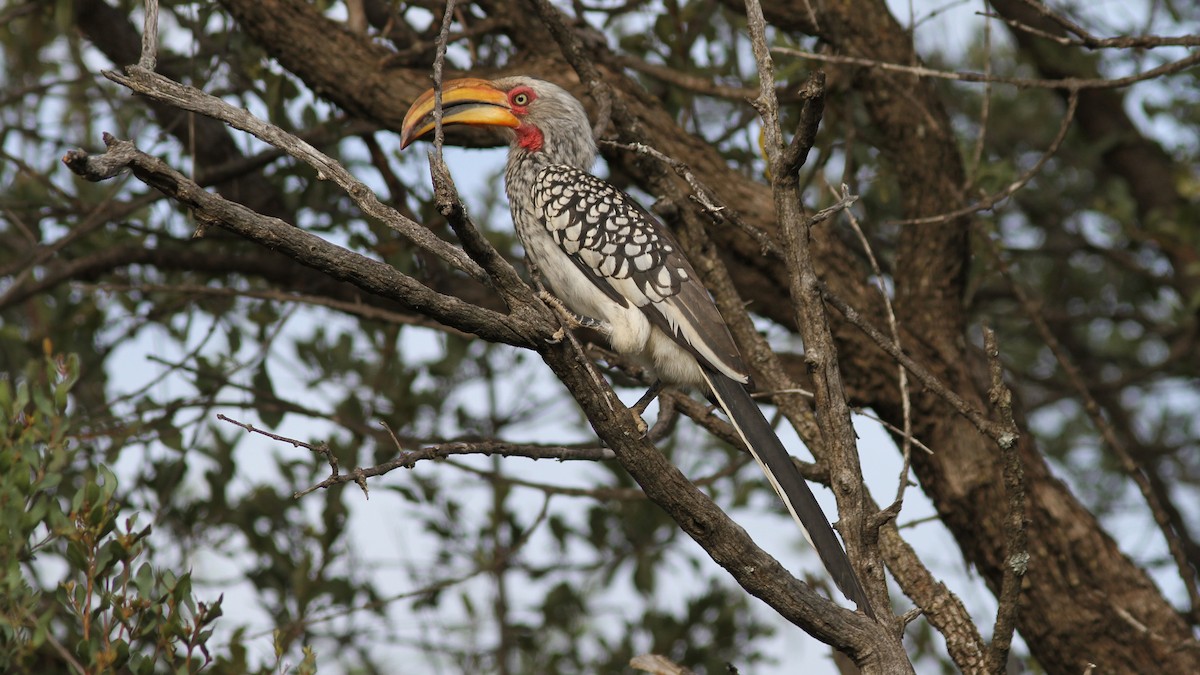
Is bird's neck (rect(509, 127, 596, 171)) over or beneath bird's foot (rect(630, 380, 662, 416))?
over

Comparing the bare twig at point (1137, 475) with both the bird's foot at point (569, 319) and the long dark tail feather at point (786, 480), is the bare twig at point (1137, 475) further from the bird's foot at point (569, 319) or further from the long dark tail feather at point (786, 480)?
the bird's foot at point (569, 319)

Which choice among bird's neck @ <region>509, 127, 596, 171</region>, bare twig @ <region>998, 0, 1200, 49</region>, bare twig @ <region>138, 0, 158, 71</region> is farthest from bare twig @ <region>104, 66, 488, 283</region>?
bare twig @ <region>998, 0, 1200, 49</region>

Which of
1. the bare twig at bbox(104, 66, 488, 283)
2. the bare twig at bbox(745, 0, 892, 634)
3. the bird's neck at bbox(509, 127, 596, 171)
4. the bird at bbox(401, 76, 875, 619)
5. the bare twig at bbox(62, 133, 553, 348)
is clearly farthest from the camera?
the bird's neck at bbox(509, 127, 596, 171)

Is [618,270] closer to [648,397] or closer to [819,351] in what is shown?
[648,397]

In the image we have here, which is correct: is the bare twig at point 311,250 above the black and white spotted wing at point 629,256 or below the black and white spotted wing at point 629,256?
below

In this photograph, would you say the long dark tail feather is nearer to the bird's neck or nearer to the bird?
the bird

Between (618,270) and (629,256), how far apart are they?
54 millimetres

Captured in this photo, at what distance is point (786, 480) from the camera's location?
2.88m

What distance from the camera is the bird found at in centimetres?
315

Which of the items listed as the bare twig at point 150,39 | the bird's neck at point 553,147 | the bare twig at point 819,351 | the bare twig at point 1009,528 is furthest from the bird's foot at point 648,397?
the bare twig at point 150,39

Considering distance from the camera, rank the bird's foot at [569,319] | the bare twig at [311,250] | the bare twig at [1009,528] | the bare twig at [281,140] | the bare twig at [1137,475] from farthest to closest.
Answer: the bare twig at [1137,475] → the bird's foot at [569,319] → the bare twig at [1009,528] → the bare twig at [281,140] → the bare twig at [311,250]

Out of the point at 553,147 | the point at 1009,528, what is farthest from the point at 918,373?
the point at 553,147

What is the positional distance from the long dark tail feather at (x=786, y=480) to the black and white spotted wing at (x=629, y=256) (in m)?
0.13

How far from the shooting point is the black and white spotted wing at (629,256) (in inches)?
129
